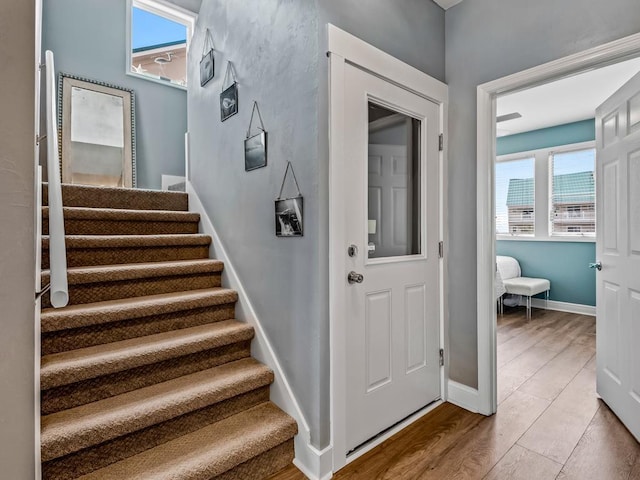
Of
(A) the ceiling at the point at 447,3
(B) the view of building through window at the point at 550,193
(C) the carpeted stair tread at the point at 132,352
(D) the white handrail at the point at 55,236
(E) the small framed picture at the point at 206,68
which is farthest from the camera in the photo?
(B) the view of building through window at the point at 550,193

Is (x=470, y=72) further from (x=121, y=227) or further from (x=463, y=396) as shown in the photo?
(x=121, y=227)

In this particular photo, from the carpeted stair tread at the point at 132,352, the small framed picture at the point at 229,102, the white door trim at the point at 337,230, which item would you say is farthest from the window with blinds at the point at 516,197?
the carpeted stair tread at the point at 132,352

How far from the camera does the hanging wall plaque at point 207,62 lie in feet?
8.91

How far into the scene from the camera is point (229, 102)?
2.43 meters

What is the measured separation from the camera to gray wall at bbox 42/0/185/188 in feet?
11.3

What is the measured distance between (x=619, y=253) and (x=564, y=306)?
3374mm

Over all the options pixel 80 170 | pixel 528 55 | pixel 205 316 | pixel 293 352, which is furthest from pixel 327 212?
pixel 80 170

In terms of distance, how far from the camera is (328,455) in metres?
1.65

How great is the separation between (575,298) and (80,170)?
635 cm

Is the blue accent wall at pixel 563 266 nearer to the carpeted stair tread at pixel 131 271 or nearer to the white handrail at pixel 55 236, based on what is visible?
the carpeted stair tread at pixel 131 271

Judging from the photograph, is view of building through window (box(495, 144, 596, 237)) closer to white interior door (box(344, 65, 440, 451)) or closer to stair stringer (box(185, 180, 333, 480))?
white interior door (box(344, 65, 440, 451))

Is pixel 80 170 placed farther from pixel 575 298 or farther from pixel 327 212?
pixel 575 298

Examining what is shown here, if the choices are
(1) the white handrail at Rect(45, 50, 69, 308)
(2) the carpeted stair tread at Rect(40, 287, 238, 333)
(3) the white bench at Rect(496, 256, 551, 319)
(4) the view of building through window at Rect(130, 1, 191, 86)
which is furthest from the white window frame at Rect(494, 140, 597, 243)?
(1) the white handrail at Rect(45, 50, 69, 308)

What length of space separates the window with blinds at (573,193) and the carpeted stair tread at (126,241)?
495 centimetres
